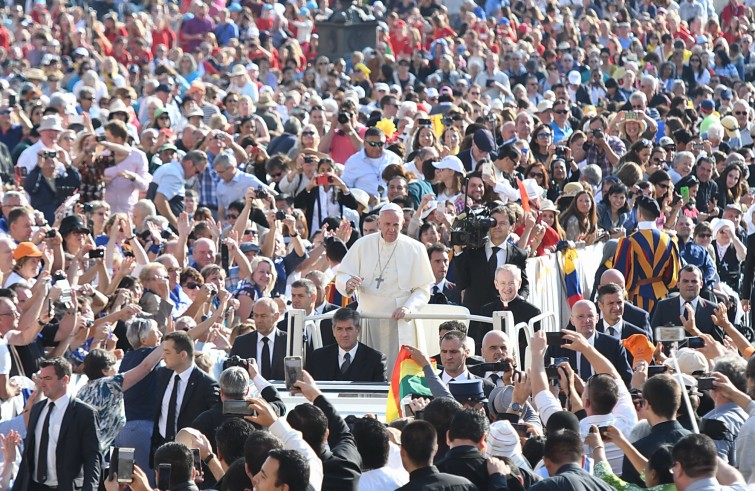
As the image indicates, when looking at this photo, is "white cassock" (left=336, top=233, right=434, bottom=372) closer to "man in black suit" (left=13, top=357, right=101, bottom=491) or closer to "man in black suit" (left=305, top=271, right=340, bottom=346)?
"man in black suit" (left=305, top=271, right=340, bottom=346)

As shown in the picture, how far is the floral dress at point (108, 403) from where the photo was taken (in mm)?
11875

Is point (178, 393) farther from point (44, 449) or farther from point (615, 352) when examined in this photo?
point (615, 352)

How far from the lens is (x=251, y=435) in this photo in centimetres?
880

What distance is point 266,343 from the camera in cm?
1366

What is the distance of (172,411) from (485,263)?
11.7 ft

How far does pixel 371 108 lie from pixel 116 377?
13.4 metres

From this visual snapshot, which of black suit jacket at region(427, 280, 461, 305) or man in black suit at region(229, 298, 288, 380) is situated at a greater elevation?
black suit jacket at region(427, 280, 461, 305)

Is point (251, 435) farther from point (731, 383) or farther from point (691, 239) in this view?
point (691, 239)

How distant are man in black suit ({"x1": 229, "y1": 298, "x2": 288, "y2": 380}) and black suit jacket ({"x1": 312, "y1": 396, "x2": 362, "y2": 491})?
3797mm

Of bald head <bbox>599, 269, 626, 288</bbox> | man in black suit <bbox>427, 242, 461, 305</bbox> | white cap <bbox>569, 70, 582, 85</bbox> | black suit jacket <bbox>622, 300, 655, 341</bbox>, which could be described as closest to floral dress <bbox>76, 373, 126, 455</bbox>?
man in black suit <bbox>427, 242, 461, 305</bbox>

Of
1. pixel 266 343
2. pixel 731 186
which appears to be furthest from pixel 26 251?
pixel 731 186

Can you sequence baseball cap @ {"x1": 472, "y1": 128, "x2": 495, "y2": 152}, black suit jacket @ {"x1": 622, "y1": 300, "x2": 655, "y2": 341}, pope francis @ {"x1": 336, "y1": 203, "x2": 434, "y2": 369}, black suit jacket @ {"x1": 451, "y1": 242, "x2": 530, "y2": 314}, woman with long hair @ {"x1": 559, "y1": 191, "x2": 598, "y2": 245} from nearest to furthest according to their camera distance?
pope francis @ {"x1": 336, "y1": 203, "x2": 434, "y2": 369} < black suit jacket @ {"x1": 622, "y1": 300, "x2": 655, "y2": 341} < black suit jacket @ {"x1": 451, "y1": 242, "x2": 530, "y2": 314} < woman with long hair @ {"x1": 559, "y1": 191, "x2": 598, "y2": 245} < baseball cap @ {"x1": 472, "y1": 128, "x2": 495, "y2": 152}

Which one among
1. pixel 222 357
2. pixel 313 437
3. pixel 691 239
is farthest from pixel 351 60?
pixel 313 437

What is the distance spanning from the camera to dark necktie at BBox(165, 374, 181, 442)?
1238 cm
